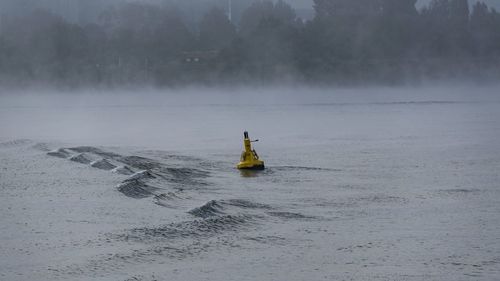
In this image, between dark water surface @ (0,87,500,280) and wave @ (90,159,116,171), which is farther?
wave @ (90,159,116,171)

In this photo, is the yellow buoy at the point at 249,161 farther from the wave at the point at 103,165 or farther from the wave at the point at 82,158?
the wave at the point at 82,158

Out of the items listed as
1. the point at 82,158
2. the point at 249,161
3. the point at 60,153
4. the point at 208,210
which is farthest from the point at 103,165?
the point at 208,210

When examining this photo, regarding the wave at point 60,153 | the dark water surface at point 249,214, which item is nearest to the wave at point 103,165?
the dark water surface at point 249,214

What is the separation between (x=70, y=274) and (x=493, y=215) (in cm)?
1170

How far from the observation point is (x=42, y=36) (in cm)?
18300

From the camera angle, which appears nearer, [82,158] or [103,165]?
[103,165]

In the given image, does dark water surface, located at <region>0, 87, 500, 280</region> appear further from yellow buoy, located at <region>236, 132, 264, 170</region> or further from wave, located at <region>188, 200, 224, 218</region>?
yellow buoy, located at <region>236, 132, 264, 170</region>

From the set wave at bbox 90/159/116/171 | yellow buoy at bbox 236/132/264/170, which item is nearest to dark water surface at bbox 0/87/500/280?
wave at bbox 90/159/116/171

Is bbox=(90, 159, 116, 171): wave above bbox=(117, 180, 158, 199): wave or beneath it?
beneath

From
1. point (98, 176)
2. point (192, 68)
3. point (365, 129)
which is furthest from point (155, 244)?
point (192, 68)

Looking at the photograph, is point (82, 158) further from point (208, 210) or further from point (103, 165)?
point (208, 210)

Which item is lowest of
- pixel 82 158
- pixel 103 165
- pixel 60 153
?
pixel 60 153

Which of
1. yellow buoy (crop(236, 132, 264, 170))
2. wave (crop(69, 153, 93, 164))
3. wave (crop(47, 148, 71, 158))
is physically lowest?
wave (crop(47, 148, 71, 158))

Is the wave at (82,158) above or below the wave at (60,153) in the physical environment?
above
